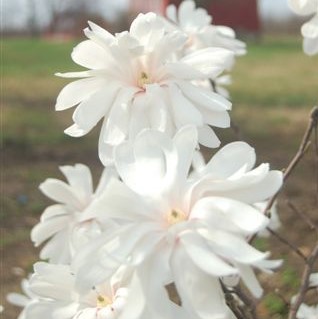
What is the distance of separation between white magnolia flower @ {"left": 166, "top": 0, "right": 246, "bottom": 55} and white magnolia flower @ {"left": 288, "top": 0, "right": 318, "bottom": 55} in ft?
1.40

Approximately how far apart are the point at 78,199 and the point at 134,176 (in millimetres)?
671

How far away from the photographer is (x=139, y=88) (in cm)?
112

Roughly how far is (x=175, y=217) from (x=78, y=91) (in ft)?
0.98

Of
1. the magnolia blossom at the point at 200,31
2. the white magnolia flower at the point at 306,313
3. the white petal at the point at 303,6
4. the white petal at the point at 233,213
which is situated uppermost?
the white petal at the point at 303,6

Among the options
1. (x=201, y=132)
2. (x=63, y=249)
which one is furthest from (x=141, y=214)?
(x=63, y=249)

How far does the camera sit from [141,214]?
0.88m

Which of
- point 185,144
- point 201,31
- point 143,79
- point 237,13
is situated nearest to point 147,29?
point 143,79

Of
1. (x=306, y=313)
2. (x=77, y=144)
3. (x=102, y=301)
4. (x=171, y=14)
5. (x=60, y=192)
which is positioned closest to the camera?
(x=102, y=301)

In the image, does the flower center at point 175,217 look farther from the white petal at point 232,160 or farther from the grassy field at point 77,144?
the grassy field at point 77,144

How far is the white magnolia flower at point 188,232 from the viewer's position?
836 millimetres

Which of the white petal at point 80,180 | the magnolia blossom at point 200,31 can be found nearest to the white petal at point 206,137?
the white petal at point 80,180

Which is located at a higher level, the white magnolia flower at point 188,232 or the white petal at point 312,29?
the white petal at point 312,29

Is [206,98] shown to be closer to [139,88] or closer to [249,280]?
[139,88]

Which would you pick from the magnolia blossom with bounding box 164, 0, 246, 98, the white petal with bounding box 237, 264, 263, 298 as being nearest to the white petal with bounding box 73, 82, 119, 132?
the white petal with bounding box 237, 264, 263, 298
